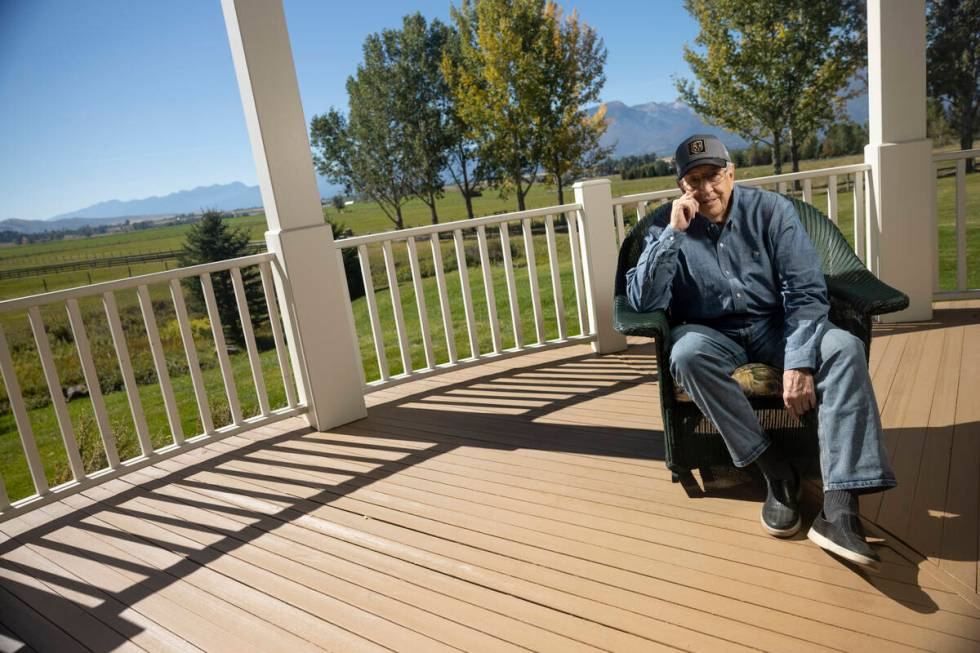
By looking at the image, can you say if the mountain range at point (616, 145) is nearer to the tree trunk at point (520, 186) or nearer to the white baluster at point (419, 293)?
the tree trunk at point (520, 186)

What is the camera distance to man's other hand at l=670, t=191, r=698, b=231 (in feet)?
6.80

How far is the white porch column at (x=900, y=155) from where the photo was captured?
11.5 feet

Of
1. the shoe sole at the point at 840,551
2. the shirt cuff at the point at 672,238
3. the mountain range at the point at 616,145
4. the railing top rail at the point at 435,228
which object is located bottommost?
the shoe sole at the point at 840,551

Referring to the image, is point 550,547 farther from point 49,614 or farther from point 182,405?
point 182,405

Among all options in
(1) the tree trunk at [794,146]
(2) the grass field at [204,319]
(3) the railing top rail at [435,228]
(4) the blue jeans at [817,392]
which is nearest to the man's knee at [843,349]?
(4) the blue jeans at [817,392]

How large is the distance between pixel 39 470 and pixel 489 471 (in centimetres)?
190

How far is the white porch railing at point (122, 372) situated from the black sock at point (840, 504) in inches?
91.3

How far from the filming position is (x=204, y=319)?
21000mm

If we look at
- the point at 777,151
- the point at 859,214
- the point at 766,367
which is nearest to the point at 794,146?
the point at 777,151

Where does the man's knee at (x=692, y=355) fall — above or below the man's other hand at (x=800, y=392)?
above

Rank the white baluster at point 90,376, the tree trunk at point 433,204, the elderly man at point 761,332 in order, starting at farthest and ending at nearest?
the tree trunk at point 433,204
the white baluster at point 90,376
the elderly man at point 761,332

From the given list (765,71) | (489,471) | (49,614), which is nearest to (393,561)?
(489,471)

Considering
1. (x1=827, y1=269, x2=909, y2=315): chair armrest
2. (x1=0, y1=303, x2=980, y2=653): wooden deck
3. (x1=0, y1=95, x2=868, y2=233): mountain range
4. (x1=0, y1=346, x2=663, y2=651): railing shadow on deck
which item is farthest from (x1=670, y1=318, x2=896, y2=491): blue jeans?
(x1=0, y1=95, x2=868, y2=233): mountain range

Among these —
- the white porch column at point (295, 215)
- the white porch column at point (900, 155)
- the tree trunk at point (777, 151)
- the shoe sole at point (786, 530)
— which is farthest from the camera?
the tree trunk at point (777, 151)
